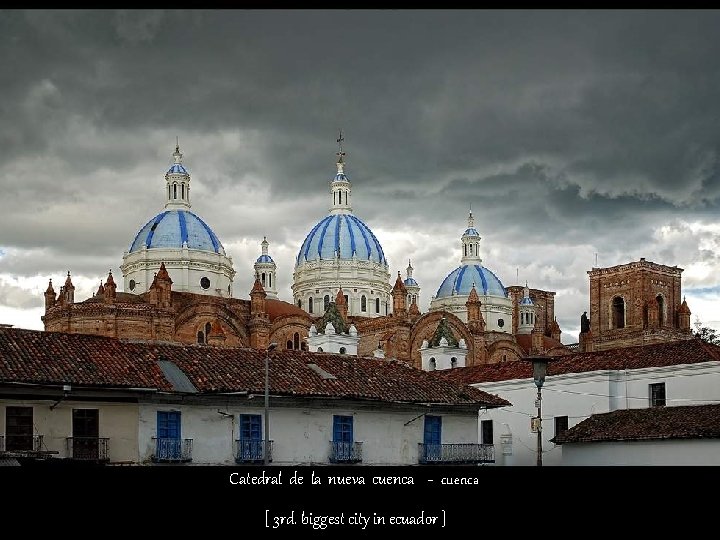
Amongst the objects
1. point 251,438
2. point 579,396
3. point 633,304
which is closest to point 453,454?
point 251,438

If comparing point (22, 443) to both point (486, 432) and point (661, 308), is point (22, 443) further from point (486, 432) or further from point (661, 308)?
point (661, 308)

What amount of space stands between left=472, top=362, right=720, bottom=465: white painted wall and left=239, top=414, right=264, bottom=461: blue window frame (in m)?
9.73

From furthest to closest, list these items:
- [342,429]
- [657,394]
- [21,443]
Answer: [657,394]
[342,429]
[21,443]

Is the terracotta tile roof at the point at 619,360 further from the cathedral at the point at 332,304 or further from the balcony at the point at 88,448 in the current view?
the balcony at the point at 88,448

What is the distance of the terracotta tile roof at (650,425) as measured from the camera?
23991 mm

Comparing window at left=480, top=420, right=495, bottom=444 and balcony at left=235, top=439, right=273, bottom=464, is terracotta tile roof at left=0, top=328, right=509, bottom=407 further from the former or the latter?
window at left=480, top=420, right=495, bottom=444

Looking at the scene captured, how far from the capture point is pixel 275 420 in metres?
22.2

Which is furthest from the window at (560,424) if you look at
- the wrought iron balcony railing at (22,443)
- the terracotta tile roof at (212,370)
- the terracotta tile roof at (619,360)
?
the wrought iron balcony railing at (22,443)

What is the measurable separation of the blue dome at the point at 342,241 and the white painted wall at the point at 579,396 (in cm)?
3184

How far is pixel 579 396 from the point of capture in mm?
31453

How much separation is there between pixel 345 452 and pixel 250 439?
2171mm
